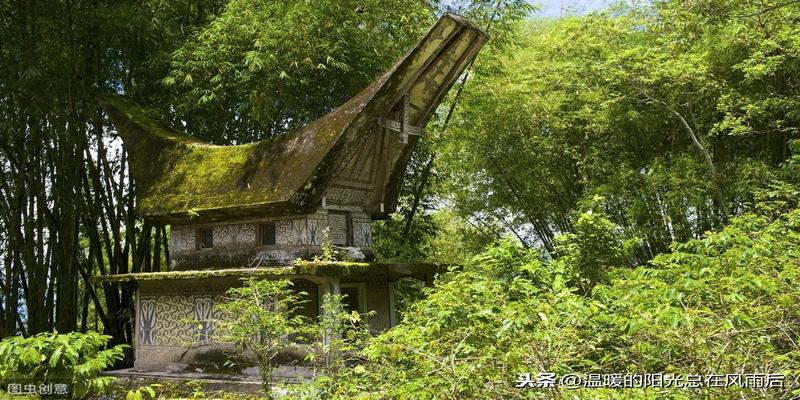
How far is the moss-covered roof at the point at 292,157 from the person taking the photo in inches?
243

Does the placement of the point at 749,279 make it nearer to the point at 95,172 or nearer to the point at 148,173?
the point at 148,173

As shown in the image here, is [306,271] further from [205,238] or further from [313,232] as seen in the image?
[205,238]

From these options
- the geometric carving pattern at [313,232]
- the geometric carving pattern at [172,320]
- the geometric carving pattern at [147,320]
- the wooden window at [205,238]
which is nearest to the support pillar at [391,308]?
the geometric carving pattern at [313,232]

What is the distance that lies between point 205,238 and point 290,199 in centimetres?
146

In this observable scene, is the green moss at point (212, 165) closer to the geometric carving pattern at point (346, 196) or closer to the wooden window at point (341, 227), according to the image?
the geometric carving pattern at point (346, 196)

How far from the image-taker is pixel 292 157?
640 cm

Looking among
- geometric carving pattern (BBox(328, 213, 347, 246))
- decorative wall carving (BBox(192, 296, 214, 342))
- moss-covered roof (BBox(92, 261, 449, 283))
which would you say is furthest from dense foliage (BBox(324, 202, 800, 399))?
decorative wall carving (BBox(192, 296, 214, 342))

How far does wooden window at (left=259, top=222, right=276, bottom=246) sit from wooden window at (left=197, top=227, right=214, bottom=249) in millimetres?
655

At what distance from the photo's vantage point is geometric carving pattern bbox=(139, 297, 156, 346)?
687 cm

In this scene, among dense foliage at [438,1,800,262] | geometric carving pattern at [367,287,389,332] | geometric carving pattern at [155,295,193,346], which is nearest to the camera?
geometric carving pattern at [155,295,193,346]

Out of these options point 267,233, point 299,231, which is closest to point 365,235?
point 299,231

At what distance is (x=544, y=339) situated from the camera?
289 cm

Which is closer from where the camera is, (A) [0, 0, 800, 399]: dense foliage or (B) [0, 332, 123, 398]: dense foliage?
(A) [0, 0, 800, 399]: dense foliage

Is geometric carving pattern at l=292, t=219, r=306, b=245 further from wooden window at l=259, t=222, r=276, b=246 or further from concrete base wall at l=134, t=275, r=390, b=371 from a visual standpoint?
concrete base wall at l=134, t=275, r=390, b=371
